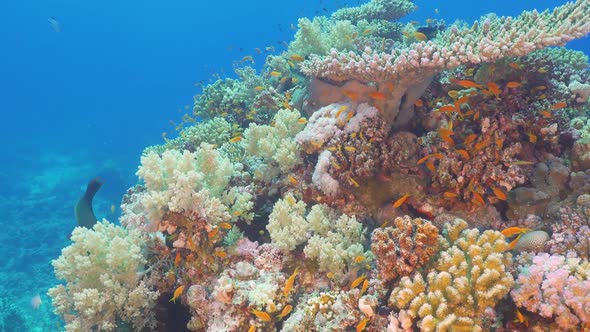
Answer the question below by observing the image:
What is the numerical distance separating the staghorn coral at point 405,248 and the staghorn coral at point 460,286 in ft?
0.37

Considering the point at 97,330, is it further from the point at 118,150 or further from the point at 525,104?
the point at 118,150

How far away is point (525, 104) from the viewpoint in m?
5.29

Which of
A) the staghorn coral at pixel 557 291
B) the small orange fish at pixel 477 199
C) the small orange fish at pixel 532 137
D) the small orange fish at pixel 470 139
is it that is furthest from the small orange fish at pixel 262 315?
the small orange fish at pixel 532 137

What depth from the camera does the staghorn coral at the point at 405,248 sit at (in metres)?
3.43

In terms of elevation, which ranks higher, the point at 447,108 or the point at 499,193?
the point at 447,108

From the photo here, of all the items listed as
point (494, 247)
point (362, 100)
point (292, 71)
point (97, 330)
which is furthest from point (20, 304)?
point (494, 247)

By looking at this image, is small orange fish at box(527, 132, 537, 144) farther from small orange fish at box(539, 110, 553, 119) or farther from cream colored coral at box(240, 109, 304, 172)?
cream colored coral at box(240, 109, 304, 172)

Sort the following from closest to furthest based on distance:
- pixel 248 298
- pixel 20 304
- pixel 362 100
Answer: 1. pixel 248 298
2. pixel 362 100
3. pixel 20 304

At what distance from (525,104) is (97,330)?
675 cm

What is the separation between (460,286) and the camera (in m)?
3.08

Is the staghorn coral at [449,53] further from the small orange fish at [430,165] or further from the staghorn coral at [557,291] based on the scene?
the staghorn coral at [557,291]

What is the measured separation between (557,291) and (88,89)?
9744 cm

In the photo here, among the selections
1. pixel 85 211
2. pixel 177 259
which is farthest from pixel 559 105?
pixel 85 211

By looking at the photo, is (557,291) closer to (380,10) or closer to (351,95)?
(351,95)
